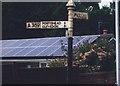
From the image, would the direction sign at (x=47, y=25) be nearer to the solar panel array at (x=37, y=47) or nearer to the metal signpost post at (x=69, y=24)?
the metal signpost post at (x=69, y=24)

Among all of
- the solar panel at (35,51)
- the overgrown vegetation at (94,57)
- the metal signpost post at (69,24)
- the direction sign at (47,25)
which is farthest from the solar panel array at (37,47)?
the direction sign at (47,25)

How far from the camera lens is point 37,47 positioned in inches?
878

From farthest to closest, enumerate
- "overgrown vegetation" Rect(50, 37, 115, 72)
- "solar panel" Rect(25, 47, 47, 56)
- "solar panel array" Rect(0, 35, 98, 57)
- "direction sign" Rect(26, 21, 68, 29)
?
"solar panel" Rect(25, 47, 47, 56) → "solar panel array" Rect(0, 35, 98, 57) → "overgrown vegetation" Rect(50, 37, 115, 72) → "direction sign" Rect(26, 21, 68, 29)

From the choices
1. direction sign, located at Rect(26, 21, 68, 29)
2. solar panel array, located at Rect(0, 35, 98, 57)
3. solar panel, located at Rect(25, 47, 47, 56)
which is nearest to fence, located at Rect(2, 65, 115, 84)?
direction sign, located at Rect(26, 21, 68, 29)

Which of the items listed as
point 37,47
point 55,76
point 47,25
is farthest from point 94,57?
point 37,47

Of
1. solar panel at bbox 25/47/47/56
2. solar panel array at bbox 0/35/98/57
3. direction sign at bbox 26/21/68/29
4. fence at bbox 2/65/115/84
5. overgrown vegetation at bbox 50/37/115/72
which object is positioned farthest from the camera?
solar panel at bbox 25/47/47/56

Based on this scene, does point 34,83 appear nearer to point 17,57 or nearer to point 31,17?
point 17,57

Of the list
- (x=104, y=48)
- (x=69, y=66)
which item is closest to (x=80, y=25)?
(x=104, y=48)

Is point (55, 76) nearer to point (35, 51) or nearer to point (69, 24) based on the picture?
point (69, 24)

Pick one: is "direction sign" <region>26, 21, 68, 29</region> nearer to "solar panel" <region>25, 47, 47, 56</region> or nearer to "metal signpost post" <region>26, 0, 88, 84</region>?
"metal signpost post" <region>26, 0, 88, 84</region>

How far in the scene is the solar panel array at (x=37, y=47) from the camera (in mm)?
21578

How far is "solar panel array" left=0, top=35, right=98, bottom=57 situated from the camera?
21578 mm

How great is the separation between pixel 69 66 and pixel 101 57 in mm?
2543

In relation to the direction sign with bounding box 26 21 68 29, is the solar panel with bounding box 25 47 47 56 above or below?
below
